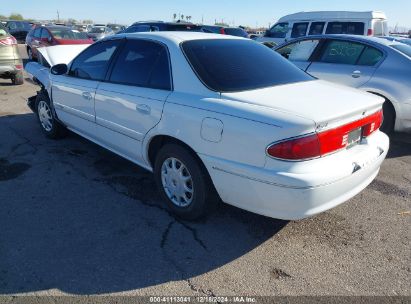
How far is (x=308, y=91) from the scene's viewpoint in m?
3.22

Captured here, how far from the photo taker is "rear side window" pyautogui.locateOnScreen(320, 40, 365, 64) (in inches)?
234

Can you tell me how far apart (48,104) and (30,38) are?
11.5 meters

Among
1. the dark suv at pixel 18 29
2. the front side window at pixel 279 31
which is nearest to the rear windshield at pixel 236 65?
the front side window at pixel 279 31

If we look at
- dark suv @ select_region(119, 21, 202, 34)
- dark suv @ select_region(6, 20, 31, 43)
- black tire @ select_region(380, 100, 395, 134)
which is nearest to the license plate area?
black tire @ select_region(380, 100, 395, 134)

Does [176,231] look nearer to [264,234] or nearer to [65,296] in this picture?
[264,234]

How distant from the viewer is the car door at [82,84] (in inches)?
166

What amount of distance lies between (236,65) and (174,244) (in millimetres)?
1640

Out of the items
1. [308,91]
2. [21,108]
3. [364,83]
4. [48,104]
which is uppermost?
[308,91]

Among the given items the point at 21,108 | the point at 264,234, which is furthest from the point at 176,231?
the point at 21,108

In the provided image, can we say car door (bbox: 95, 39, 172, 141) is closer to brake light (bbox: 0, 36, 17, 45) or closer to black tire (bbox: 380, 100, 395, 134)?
black tire (bbox: 380, 100, 395, 134)

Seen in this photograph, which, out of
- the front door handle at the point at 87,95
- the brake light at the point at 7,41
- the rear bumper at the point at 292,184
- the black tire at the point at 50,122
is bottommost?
the black tire at the point at 50,122

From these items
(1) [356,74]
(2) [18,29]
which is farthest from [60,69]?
(2) [18,29]

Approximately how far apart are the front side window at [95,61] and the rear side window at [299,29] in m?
10.1

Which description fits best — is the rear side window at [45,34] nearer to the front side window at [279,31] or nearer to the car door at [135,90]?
the front side window at [279,31]
